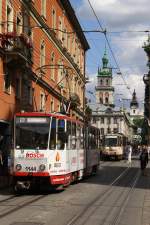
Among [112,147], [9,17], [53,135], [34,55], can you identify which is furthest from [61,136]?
[112,147]

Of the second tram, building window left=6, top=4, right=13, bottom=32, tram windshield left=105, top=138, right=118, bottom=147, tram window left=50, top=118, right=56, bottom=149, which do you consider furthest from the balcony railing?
tram windshield left=105, top=138, right=118, bottom=147

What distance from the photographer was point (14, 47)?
1219 inches

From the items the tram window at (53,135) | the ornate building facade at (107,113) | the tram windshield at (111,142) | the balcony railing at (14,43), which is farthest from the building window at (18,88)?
the ornate building facade at (107,113)

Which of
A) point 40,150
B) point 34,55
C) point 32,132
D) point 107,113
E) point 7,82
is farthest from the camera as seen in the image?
point 107,113

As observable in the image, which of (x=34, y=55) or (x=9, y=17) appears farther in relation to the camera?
(x=34, y=55)

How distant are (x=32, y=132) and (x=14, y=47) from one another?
11339 mm

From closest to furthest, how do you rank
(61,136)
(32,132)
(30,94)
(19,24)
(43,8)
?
(32,132) → (61,136) → (19,24) → (30,94) → (43,8)

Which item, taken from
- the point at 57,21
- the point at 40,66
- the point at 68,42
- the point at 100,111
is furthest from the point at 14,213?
the point at 100,111

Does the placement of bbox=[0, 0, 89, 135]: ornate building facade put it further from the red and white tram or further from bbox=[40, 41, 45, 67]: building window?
the red and white tram

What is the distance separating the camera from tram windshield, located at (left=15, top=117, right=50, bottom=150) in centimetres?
2038

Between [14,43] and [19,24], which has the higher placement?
[19,24]

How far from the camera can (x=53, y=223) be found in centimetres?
1308

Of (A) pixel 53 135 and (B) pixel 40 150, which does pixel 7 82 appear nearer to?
(A) pixel 53 135

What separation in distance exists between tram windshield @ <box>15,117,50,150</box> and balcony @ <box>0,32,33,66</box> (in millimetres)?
9761
